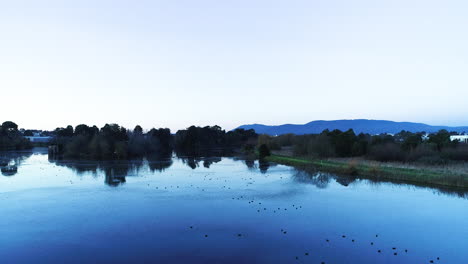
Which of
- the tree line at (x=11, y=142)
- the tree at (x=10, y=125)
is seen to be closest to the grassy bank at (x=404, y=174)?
the tree line at (x=11, y=142)

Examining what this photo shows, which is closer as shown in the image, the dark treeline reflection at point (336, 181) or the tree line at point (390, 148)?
the dark treeline reflection at point (336, 181)

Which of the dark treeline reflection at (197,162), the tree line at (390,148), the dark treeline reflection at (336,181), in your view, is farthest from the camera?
the dark treeline reflection at (197,162)

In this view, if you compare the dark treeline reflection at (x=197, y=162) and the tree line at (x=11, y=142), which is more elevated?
the tree line at (x=11, y=142)

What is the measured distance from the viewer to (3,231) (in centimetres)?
1405

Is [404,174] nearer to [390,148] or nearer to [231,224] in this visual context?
[390,148]

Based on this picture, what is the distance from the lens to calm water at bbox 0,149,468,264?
11336 mm

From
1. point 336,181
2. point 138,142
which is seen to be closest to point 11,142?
point 138,142

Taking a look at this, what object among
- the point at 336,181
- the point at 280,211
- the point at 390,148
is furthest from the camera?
the point at 390,148

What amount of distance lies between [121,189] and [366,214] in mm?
16707

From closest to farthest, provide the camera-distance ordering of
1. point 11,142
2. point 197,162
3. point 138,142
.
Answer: point 197,162
point 138,142
point 11,142

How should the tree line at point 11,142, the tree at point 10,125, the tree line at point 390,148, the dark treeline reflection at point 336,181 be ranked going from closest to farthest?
the dark treeline reflection at point 336,181 → the tree line at point 390,148 → the tree line at point 11,142 → the tree at point 10,125

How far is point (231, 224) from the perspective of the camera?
14992 millimetres

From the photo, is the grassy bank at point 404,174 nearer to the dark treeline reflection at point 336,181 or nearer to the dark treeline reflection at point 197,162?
the dark treeline reflection at point 336,181

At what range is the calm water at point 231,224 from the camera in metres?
11.3
